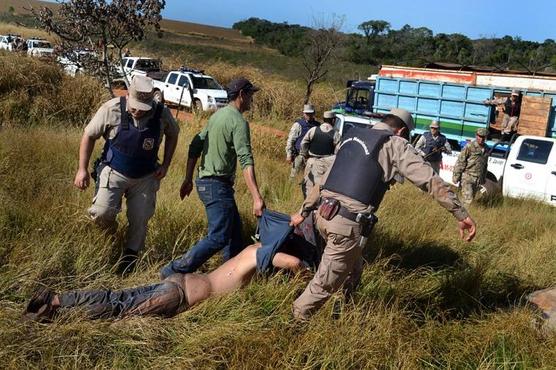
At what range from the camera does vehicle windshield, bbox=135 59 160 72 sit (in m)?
26.0

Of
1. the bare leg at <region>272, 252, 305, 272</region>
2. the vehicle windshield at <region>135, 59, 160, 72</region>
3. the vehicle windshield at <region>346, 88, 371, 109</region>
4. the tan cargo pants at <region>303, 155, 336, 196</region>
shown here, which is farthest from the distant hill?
the bare leg at <region>272, 252, 305, 272</region>

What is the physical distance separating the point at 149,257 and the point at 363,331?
6.37ft

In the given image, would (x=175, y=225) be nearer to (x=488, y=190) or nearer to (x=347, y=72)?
(x=488, y=190)

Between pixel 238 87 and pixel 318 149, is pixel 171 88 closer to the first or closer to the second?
pixel 318 149

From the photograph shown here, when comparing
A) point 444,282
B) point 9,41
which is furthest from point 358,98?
point 9,41

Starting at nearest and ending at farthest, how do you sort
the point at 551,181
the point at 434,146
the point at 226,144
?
the point at 226,144, the point at 551,181, the point at 434,146

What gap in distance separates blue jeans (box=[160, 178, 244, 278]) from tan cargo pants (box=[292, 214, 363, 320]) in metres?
0.93

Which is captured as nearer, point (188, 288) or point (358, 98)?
point (188, 288)

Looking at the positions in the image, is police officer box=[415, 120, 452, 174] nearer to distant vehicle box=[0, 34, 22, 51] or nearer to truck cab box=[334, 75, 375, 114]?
truck cab box=[334, 75, 375, 114]

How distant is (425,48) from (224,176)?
5361 cm

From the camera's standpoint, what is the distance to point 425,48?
179 feet

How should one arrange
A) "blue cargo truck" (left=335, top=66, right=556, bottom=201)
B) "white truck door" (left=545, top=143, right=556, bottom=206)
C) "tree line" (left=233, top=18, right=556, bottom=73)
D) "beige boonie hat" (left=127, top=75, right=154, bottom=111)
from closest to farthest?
"beige boonie hat" (left=127, top=75, right=154, bottom=111) < "white truck door" (left=545, top=143, right=556, bottom=206) < "blue cargo truck" (left=335, top=66, right=556, bottom=201) < "tree line" (left=233, top=18, right=556, bottom=73)

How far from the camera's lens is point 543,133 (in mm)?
14305

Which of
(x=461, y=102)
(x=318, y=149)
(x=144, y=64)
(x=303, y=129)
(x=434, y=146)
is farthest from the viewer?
(x=144, y=64)
